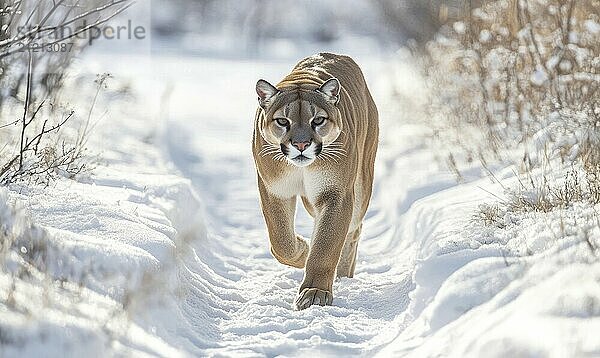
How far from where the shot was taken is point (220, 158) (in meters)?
12.8

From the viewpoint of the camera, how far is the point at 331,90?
19.0 ft

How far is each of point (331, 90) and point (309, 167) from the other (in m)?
0.49

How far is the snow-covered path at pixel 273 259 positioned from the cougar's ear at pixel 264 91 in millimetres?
1188

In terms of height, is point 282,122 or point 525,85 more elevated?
point 525,85

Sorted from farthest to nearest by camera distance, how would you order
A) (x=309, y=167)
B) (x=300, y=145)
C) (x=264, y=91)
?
1. (x=264, y=91)
2. (x=309, y=167)
3. (x=300, y=145)

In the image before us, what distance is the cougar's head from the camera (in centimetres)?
548

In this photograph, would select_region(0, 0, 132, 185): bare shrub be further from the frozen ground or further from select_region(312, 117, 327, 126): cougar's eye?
select_region(312, 117, 327, 126): cougar's eye

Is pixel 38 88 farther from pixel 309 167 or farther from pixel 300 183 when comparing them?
pixel 309 167

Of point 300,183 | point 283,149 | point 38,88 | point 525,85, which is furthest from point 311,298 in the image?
point 38,88

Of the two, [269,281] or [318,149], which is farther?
[269,281]

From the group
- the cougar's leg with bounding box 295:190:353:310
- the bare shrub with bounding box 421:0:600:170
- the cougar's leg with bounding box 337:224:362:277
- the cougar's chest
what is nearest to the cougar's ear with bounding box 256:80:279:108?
the cougar's chest

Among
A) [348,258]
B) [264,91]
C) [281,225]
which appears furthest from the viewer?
[348,258]

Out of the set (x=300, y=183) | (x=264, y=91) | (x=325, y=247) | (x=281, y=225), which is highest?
(x=264, y=91)

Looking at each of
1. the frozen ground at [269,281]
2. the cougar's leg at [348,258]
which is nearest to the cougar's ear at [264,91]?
the frozen ground at [269,281]
